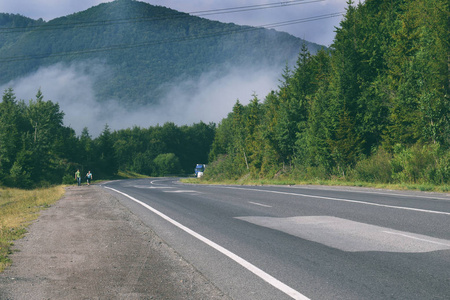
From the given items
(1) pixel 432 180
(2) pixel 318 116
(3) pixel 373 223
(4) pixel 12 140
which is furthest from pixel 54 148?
(3) pixel 373 223

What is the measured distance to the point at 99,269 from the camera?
6.54m

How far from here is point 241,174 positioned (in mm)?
68438

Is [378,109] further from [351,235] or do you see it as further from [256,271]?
[256,271]

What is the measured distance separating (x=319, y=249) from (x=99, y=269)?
378 centimetres

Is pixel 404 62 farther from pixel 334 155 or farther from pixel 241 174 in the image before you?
pixel 241 174

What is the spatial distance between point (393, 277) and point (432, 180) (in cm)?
1889

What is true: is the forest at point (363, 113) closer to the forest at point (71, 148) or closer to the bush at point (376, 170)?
the bush at point (376, 170)

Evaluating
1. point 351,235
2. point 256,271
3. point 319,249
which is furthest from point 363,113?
point 256,271

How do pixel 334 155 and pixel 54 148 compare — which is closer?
pixel 334 155

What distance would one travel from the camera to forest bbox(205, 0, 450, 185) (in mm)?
27812

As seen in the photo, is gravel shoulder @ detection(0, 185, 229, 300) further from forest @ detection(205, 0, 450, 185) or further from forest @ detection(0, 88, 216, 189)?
forest @ detection(0, 88, 216, 189)

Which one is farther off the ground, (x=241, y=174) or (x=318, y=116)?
(x=318, y=116)

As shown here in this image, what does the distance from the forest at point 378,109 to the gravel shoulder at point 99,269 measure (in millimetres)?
18893

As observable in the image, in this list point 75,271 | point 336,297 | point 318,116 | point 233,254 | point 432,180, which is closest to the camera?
point 336,297
